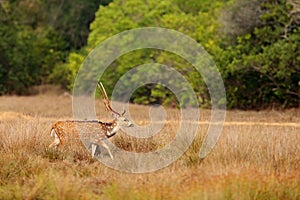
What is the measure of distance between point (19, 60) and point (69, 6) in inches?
362

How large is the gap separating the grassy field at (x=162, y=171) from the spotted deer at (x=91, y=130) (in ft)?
0.80

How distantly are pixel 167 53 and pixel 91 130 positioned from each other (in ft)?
69.6

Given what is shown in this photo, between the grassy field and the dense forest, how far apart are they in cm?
1449

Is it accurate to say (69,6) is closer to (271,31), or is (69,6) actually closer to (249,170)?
(271,31)

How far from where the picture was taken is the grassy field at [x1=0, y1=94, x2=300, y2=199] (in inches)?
357

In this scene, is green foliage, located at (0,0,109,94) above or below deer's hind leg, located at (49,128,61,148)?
above

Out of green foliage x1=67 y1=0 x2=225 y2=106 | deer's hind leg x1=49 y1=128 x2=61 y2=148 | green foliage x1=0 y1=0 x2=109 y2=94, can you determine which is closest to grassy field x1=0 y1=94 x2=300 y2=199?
deer's hind leg x1=49 y1=128 x2=61 y2=148

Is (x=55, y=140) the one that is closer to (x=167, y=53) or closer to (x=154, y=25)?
(x=167, y=53)

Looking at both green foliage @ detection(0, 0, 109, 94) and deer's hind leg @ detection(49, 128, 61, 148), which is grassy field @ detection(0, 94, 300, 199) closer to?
deer's hind leg @ detection(49, 128, 61, 148)

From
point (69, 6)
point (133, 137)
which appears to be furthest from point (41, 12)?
point (133, 137)

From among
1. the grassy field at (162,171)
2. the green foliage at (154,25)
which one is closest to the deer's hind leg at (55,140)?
the grassy field at (162,171)

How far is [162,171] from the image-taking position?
10.6 metres

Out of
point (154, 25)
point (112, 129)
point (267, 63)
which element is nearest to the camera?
point (112, 129)

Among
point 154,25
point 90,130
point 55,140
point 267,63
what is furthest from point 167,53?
point 90,130
